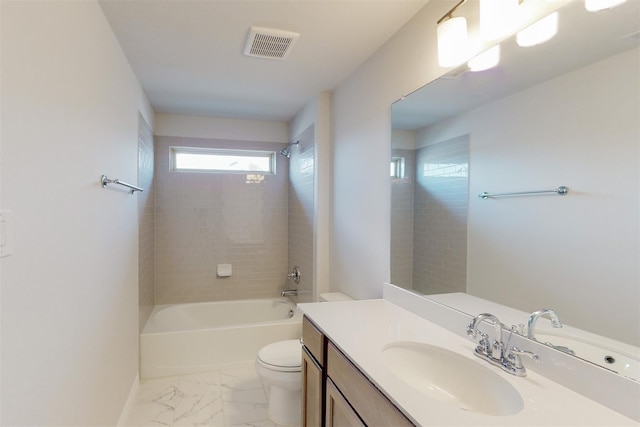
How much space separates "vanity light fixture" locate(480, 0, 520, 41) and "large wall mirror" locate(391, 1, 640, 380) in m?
0.06

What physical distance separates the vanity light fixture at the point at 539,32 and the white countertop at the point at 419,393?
1132 mm

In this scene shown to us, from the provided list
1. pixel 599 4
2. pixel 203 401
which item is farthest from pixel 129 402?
pixel 599 4

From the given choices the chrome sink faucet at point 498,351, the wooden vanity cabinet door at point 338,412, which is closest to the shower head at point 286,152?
the wooden vanity cabinet door at point 338,412

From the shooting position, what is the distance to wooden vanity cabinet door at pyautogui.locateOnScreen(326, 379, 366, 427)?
1287 millimetres

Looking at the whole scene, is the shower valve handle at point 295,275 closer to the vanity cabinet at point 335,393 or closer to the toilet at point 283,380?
the toilet at point 283,380

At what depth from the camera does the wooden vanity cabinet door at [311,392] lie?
1.63m

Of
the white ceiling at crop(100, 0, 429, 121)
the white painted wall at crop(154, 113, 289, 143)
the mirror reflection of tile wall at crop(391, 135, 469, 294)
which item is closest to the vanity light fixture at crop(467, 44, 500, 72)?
the mirror reflection of tile wall at crop(391, 135, 469, 294)

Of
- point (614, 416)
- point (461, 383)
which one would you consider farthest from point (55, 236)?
point (614, 416)

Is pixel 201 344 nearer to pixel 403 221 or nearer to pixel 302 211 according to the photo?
pixel 302 211

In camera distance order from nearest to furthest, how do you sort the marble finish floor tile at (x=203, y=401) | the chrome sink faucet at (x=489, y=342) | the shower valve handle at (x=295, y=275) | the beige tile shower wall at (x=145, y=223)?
1. the chrome sink faucet at (x=489, y=342)
2. the marble finish floor tile at (x=203, y=401)
3. the beige tile shower wall at (x=145, y=223)
4. the shower valve handle at (x=295, y=275)

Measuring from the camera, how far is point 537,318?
3.89ft

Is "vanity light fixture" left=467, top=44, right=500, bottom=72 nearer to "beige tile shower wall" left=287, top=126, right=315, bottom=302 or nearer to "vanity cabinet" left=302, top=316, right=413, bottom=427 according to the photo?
"vanity cabinet" left=302, top=316, right=413, bottom=427

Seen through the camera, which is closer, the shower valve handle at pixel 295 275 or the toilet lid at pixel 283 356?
the toilet lid at pixel 283 356

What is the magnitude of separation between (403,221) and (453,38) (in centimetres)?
98
